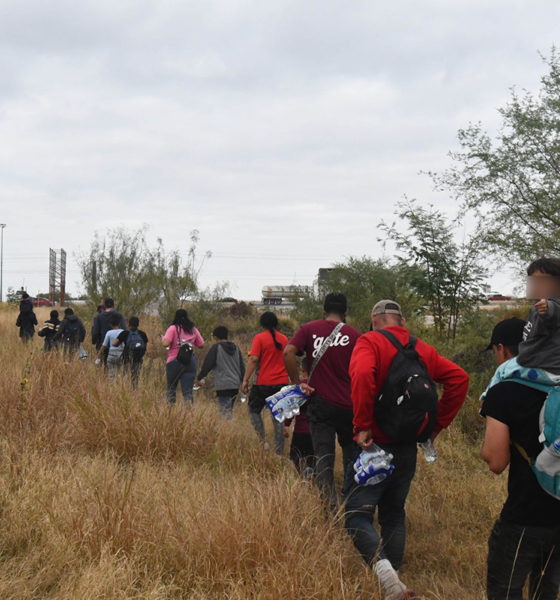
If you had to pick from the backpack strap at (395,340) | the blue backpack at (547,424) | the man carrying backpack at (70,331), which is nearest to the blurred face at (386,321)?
the backpack strap at (395,340)

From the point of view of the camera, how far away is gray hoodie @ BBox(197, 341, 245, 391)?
9.46 meters

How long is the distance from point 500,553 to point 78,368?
7207mm

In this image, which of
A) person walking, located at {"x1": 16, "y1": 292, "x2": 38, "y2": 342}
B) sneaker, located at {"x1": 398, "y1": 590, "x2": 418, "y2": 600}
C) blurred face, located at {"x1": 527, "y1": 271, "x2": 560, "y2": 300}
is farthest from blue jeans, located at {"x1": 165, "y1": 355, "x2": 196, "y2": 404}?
person walking, located at {"x1": 16, "y1": 292, "x2": 38, "y2": 342}

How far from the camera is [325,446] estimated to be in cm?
529

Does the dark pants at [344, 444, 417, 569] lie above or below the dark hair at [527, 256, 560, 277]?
below

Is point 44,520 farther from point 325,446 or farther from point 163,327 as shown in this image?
point 163,327

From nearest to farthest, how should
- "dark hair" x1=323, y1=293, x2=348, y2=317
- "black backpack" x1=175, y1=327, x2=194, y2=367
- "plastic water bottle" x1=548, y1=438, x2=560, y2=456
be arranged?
"plastic water bottle" x1=548, y1=438, x2=560, y2=456
"dark hair" x1=323, y1=293, x2=348, y2=317
"black backpack" x1=175, y1=327, x2=194, y2=367

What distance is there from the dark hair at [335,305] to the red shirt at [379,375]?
128cm

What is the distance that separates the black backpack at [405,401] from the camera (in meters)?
4.04

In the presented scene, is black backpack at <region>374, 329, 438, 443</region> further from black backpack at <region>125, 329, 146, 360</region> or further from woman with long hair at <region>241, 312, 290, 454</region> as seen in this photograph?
black backpack at <region>125, 329, 146, 360</region>

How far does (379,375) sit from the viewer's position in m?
4.12

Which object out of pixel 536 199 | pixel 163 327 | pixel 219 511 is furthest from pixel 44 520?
pixel 163 327

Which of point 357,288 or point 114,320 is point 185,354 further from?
point 357,288

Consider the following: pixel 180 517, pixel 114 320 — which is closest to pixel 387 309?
pixel 180 517
